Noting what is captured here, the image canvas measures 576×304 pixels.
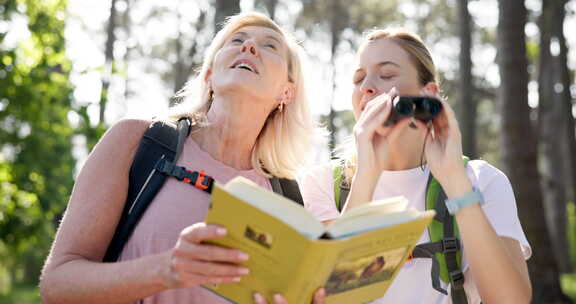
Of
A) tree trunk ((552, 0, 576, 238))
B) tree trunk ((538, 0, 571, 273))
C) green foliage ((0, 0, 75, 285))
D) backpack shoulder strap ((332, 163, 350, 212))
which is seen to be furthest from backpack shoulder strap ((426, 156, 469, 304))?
tree trunk ((552, 0, 576, 238))

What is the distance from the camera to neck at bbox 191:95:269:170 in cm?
303

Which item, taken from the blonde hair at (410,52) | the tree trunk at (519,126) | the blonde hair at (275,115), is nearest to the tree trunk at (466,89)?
the tree trunk at (519,126)

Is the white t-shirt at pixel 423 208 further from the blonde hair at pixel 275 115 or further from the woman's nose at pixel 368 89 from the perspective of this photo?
the woman's nose at pixel 368 89

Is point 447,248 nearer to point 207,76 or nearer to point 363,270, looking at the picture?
point 363,270

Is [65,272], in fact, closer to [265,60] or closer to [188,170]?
[188,170]

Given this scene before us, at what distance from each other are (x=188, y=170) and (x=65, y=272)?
0.69m

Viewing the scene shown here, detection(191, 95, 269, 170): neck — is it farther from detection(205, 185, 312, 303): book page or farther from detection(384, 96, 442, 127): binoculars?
detection(205, 185, 312, 303): book page

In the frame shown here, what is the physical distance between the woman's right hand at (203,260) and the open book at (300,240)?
1.6 inches

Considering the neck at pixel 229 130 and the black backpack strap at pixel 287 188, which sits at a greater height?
the neck at pixel 229 130

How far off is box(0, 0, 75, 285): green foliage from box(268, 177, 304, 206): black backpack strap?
3.97 m

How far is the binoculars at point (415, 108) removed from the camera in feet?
8.73

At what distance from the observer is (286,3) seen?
23312 mm

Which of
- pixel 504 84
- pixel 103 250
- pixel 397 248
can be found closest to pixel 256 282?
pixel 397 248

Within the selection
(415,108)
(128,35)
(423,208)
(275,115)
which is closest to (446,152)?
(415,108)
